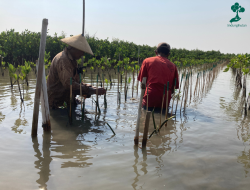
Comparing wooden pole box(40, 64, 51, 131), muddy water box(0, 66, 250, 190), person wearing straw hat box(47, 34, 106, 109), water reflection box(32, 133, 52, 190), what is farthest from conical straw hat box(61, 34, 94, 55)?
water reflection box(32, 133, 52, 190)

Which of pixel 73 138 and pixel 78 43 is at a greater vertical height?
pixel 78 43

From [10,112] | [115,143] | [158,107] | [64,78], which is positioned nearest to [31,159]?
[115,143]

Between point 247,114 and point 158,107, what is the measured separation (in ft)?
6.24

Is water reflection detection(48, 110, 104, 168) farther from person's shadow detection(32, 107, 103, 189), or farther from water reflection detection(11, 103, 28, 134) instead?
water reflection detection(11, 103, 28, 134)

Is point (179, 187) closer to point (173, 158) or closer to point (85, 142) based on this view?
point (173, 158)

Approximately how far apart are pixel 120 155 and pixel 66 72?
171cm

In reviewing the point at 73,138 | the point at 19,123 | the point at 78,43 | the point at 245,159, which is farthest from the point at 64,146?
the point at 245,159

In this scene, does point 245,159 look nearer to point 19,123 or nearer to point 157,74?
point 157,74

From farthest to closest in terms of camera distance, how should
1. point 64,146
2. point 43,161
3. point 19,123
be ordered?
point 19,123 < point 64,146 < point 43,161

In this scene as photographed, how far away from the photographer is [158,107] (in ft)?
13.9

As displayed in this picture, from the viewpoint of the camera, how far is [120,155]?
2.46 meters

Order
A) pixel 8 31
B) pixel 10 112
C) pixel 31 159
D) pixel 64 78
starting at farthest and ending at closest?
pixel 8 31 < pixel 10 112 < pixel 64 78 < pixel 31 159

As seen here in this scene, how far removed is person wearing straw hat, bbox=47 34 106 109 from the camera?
349cm

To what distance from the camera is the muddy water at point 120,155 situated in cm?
197
